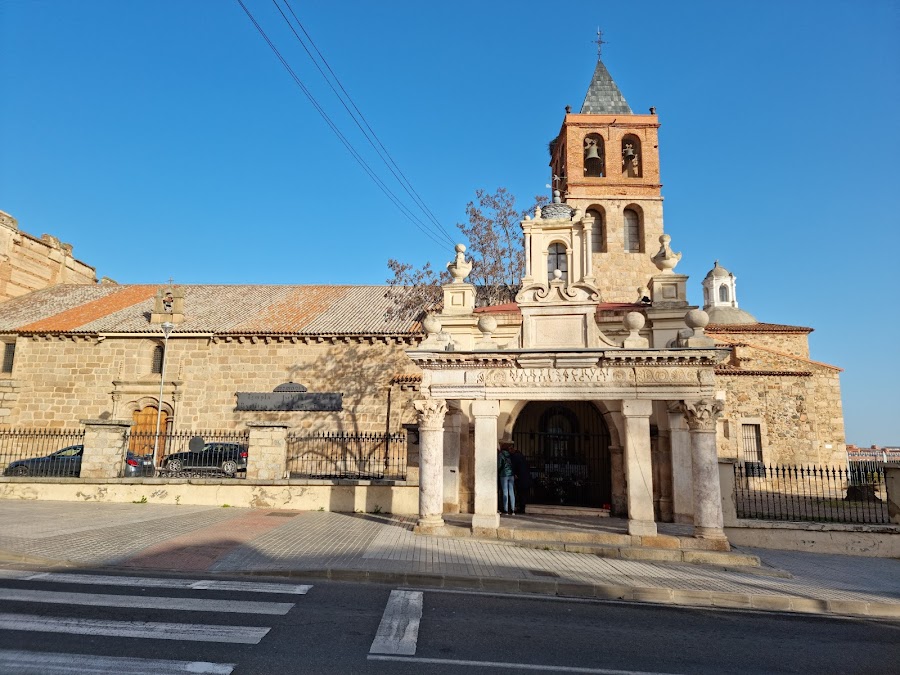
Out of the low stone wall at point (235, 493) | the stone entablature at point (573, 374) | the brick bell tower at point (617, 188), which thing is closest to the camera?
the stone entablature at point (573, 374)

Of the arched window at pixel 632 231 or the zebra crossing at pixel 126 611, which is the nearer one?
the zebra crossing at pixel 126 611

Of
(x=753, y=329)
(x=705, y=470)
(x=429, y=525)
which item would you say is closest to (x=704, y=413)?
(x=705, y=470)

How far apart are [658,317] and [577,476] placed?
5328 millimetres

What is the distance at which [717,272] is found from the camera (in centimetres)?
3784

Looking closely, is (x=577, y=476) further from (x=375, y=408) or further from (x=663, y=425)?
(x=375, y=408)

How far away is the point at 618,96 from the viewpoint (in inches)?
968

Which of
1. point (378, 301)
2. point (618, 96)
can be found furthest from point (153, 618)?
point (618, 96)

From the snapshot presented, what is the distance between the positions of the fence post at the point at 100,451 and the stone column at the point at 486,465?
1074 cm

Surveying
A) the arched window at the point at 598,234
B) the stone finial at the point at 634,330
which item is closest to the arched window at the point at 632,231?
the arched window at the point at 598,234

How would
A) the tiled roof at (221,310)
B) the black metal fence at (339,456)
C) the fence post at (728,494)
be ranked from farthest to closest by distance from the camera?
the tiled roof at (221,310), the black metal fence at (339,456), the fence post at (728,494)

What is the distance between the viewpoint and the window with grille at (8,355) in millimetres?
25922

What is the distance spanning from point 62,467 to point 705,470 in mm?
18110

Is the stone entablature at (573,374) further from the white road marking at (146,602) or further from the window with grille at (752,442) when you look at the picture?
the window with grille at (752,442)

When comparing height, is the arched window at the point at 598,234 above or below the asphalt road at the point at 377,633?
above
